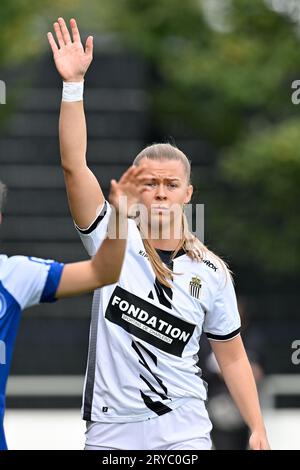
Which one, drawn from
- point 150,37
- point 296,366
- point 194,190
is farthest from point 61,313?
point 194,190

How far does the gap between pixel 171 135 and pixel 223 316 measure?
50.6ft

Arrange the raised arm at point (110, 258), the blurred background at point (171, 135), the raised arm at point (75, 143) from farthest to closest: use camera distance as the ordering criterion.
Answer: the blurred background at point (171, 135) < the raised arm at point (75, 143) < the raised arm at point (110, 258)

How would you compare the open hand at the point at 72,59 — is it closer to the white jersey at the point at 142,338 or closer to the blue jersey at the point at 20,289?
the white jersey at the point at 142,338

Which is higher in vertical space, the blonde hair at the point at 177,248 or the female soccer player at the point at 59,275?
the blonde hair at the point at 177,248

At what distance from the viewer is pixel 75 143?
5.84m

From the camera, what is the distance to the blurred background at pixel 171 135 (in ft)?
71.5

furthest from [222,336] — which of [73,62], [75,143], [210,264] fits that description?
[73,62]

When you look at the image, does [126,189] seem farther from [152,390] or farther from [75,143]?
[152,390]

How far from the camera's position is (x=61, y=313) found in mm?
22828

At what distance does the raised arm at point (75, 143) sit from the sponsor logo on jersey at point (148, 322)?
0.41 metres

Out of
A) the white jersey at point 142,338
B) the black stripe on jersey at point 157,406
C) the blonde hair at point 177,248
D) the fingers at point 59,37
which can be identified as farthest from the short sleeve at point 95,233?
the fingers at point 59,37

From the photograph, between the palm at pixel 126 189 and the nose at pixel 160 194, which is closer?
the palm at pixel 126 189

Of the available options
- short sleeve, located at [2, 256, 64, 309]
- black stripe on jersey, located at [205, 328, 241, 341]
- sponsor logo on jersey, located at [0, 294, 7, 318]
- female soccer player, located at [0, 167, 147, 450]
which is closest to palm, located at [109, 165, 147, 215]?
female soccer player, located at [0, 167, 147, 450]

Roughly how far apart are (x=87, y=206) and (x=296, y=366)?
16.3m
